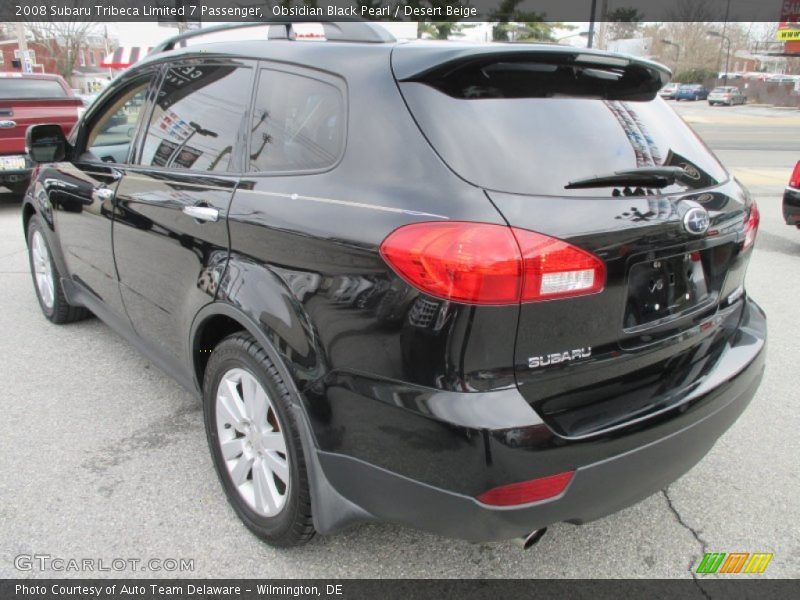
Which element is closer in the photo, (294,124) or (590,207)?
(590,207)

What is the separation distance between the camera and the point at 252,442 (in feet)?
7.72

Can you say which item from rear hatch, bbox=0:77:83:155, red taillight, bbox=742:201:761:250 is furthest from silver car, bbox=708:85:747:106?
red taillight, bbox=742:201:761:250

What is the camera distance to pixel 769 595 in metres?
2.15

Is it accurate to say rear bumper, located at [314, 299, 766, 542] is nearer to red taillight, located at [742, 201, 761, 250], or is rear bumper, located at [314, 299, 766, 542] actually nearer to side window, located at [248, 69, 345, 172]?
red taillight, located at [742, 201, 761, 250]

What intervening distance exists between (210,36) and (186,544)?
2211 millimetres

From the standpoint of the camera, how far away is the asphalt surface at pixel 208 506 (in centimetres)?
231

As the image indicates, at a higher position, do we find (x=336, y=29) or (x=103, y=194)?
(x=336, y=29)

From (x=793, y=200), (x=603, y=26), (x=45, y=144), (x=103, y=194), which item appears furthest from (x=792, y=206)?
(x=603, y=26)

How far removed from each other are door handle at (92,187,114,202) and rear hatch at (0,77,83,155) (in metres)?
6.11

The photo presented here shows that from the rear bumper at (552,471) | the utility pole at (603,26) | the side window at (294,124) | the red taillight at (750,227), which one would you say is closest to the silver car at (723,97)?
the utility pole at (603,26)

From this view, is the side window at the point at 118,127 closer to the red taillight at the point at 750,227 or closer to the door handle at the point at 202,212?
the door handle at the point at 202,212

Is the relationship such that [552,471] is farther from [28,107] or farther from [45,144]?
[28,107]

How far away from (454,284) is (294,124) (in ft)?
3.09

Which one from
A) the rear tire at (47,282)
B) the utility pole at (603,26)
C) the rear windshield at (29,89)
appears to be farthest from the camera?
the utility pole at (603,26)
